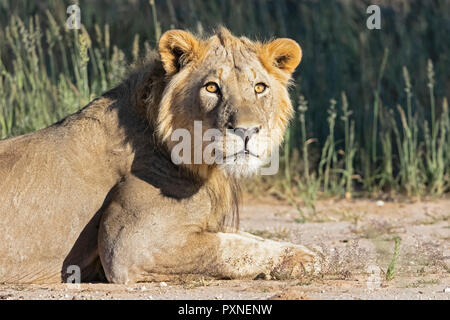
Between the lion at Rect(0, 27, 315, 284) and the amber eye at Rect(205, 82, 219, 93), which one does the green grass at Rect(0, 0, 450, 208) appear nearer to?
the lion at Rect(0, 27, 315, 284)

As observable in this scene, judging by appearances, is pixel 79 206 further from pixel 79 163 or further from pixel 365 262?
pixel 365 262

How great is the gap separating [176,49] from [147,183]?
2.94 ft

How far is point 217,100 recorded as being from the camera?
17.5 feet

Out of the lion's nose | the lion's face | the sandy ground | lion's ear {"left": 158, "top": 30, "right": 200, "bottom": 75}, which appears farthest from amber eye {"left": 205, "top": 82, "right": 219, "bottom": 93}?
the sandy ground

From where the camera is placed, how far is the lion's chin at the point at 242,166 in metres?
5.08

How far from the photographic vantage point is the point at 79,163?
5504 millimetres

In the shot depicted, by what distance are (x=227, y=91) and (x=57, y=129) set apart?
1.19m

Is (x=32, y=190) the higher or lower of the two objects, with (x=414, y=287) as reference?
higher

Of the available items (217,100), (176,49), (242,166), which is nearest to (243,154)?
(242,166)

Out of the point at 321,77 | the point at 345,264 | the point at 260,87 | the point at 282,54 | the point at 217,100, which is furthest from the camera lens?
the point at 321,77

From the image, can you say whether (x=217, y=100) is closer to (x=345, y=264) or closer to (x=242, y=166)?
(x=242, y=166)

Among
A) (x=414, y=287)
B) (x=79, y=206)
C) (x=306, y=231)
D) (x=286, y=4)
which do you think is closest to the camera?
(x=414, y=287)

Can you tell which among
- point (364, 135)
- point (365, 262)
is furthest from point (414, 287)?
point (364, 135)

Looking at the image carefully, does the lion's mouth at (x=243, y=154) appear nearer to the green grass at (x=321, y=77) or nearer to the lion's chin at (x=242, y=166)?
the lion's chin at (x=242, y=166)
